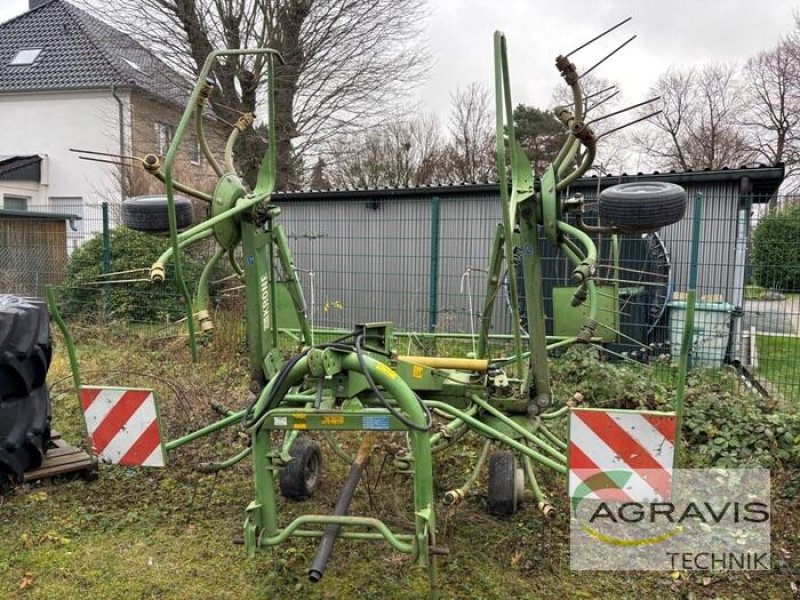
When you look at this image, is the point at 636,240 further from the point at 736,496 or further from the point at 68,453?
the point at 68,453

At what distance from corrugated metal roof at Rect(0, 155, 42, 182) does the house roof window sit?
3885 mm

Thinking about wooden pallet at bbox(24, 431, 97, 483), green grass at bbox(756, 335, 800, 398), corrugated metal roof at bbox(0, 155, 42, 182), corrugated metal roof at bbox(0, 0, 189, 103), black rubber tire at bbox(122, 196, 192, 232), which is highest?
corrugated metal roof at bbox(0, 0, 189, 103)

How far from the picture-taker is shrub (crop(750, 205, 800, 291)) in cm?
556

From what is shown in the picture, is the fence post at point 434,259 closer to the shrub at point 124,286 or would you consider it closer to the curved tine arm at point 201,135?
the shrub at point 124,286

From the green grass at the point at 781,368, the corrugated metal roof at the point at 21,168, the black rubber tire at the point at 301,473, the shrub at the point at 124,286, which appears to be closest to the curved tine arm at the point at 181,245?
the black rubber tire at the point at 301,473

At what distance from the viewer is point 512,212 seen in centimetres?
258

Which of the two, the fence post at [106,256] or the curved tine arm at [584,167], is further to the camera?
the fence post at [106,256]

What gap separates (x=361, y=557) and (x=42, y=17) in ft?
82.3

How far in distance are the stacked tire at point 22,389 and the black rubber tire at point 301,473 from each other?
1461mm

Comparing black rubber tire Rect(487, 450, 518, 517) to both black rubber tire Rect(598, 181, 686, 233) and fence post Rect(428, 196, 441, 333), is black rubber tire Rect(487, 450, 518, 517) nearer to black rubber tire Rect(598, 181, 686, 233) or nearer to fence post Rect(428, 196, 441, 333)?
black rubber tire Rect(598, 181, 686, 233)

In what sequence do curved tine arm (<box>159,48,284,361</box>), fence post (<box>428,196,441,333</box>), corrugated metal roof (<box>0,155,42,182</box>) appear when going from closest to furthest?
curved tine arm (<box>159,48,284,361</box>)
fence post (<box>428,196,441,333</box>)
corrugated metal roof (<box>0,155,42,182</box>)

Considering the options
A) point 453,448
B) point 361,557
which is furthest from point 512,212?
point 453,448

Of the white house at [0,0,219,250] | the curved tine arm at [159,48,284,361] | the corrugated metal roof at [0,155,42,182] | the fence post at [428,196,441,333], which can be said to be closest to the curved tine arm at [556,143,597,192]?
the curved tine arm at [159,48,284,361]

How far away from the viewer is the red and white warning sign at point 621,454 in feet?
8.00
